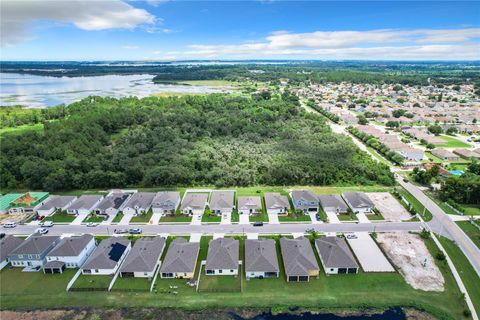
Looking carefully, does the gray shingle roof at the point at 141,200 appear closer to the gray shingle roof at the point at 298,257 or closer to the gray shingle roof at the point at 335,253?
the gray shingle roof at the point at 298,257

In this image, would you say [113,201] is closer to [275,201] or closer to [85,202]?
[85,202]

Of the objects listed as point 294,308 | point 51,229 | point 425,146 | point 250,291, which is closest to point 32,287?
point 51,229

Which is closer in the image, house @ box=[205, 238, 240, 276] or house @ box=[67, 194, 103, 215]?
house @ box=[205, 238, 240, 276]

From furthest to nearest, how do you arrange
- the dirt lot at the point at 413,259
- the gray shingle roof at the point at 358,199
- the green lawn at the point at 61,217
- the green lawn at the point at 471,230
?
1. the gray shingle roof at the point at 358,199
2. the green lawn at the point at 61,217
3. the green lawn at the point at 471,230
4. the dirt lot at the point at 413,259

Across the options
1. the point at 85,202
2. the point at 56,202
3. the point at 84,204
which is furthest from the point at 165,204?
the point at 56,202

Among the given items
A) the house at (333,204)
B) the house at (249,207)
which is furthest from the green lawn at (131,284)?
the house at (333,204)

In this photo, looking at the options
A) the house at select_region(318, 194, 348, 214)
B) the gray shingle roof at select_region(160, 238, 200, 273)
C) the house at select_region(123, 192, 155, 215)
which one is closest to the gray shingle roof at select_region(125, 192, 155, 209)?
the house at select_region(123, 192, 155, 215)

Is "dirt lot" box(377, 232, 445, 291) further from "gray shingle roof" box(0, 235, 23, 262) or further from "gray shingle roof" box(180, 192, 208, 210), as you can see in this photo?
"gray shingle roof" box(0, 235, 23, 262)

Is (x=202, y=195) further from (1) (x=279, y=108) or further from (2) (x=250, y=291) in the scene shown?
(1) (x=279, y=108)
